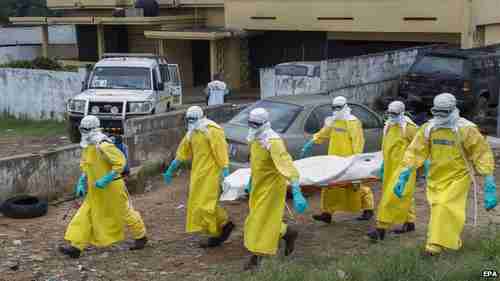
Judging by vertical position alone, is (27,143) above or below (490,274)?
below

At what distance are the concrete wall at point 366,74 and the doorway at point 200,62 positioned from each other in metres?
10.6

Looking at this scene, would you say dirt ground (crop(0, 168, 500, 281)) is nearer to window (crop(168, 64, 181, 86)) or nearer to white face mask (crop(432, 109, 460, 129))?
white face mask (crop(432, 109, 460, 129))

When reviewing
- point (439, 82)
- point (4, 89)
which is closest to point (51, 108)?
point (4, 89)

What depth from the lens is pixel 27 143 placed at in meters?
18.6

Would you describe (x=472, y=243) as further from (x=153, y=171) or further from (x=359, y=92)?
(x=359, y=92)

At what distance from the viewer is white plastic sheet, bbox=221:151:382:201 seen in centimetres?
827

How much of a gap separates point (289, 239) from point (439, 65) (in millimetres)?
10730

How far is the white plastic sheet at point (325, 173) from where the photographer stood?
827 cm

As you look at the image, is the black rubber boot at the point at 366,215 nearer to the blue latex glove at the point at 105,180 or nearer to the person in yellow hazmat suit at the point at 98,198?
the person in yellow hazmat suit at the point at 98,198

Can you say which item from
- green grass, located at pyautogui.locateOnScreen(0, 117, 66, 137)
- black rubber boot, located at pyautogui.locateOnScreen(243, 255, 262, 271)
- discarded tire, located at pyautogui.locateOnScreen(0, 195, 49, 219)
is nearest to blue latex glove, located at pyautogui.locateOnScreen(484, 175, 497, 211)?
black rubber boot, located at pyautogui.locateOnScreen(243, 255, 262, 271)

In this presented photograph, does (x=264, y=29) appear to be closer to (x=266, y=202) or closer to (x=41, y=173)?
(x=41, y=173)

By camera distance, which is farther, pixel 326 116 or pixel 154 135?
pixel 154 135

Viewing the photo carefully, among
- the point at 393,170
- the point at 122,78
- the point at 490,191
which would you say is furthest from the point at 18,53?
the point at 490,191

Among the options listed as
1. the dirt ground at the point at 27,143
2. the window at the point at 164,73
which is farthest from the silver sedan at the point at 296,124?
the dirt ground at the point at 27,143
